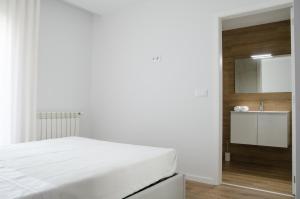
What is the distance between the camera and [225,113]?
4.94 metres

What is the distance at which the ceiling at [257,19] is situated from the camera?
12.6ft

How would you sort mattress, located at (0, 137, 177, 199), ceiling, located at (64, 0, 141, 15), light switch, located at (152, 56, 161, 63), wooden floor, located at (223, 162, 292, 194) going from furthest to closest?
1. ceiling, located at (64, 0, 141, 15)
2. light switch, located at (152, 56, 161, 63)
3. wooden floor, located at (223, 162, 292, 194)
4. mattress, located at (0, 137, 177, 199)

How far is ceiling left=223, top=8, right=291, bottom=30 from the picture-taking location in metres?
3.85

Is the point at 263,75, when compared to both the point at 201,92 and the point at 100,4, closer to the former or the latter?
the point at 201,92

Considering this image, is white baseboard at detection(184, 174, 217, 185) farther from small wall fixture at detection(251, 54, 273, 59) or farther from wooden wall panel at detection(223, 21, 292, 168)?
small wall fixture at detection(251, 54, 273, 59)

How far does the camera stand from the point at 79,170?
1575 mm

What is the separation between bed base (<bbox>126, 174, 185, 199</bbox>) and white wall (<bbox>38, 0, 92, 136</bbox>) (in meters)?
2.55

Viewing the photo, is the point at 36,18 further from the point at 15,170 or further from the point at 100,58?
the point at 15,170

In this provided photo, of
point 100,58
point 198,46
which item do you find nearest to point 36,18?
point 100,58

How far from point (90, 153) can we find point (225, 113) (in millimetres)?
3510

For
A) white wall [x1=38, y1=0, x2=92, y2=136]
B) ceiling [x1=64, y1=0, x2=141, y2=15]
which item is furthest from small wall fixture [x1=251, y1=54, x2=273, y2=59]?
→ white wall [x1=38, y1=0, x2=92, y2=136]

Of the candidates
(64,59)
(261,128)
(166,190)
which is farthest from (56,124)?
(261,128)

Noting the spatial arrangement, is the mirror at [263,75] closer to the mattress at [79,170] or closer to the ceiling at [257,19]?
the ceiling at [257,19]

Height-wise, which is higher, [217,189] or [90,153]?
[90,153]
